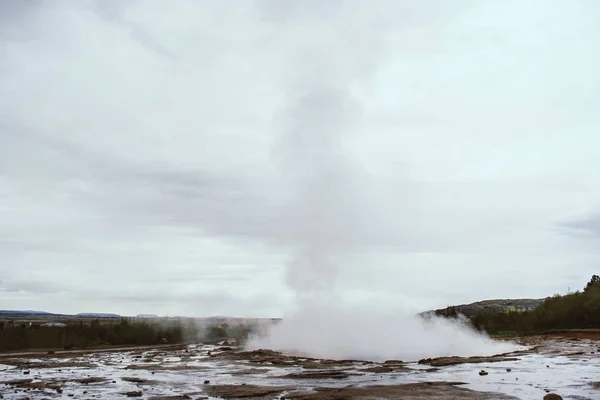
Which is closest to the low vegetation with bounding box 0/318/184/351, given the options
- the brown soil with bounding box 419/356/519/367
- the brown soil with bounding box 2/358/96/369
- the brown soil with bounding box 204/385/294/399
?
the brown soil with bounding box 2/358/96/369

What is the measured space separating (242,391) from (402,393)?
23.8ft

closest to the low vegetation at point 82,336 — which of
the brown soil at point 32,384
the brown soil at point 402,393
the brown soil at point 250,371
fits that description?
the brown soil at point 32,384

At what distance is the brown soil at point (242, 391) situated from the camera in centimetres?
2409

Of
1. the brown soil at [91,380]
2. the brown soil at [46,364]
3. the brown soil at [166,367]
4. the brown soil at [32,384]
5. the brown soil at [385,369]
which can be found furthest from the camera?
the brown soil at [46,364]

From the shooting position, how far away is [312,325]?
57188 millimetres

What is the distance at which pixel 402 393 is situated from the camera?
23766mm

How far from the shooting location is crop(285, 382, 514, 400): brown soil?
22.5m

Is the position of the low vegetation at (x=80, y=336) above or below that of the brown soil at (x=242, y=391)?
above

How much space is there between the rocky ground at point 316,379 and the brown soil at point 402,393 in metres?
0.04

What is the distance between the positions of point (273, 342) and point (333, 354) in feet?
48.3

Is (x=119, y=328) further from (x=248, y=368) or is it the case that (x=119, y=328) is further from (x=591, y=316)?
(x=591, y=316)

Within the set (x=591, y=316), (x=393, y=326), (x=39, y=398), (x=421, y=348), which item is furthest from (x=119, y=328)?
(x=591, y=316)

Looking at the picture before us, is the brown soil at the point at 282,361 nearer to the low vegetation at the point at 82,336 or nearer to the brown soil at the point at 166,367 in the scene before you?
the brown soil at the point at 166,367

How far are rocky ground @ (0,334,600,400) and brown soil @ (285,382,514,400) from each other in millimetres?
41
